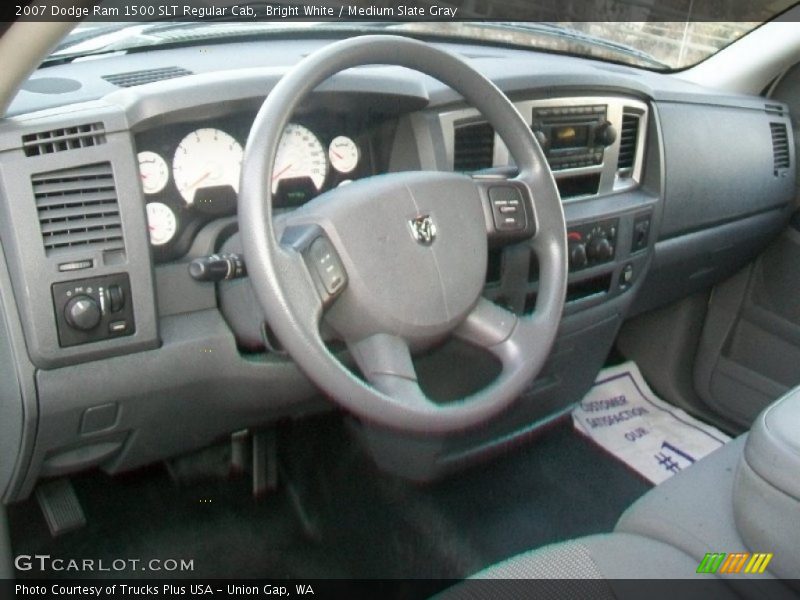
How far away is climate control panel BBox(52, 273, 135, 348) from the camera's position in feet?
3.69

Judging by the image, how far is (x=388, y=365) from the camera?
1.12 m

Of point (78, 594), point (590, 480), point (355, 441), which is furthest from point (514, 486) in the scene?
point (78, 594)

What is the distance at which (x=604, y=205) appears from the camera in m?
1.80

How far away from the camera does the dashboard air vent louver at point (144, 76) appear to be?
128 cm

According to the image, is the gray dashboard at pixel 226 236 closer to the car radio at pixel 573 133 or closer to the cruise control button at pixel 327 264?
the car radio at pixel 573 133

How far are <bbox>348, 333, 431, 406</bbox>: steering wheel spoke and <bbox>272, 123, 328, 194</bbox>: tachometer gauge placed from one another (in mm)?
344

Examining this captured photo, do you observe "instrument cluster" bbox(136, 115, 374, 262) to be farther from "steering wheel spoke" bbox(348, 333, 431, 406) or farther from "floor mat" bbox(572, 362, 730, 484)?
"floor mat" bbox(572, 362, 730, 484)

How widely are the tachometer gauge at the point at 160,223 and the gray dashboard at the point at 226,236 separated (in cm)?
4

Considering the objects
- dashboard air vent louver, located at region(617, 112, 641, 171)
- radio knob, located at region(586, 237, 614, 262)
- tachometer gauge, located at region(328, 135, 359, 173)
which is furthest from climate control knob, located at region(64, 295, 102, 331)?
dashboard air vent louver, located at region(617, 112, 641, 171)

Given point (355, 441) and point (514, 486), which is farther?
point (514, 486)

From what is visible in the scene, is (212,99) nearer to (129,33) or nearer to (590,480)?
(129,33)

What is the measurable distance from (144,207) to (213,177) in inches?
6.2

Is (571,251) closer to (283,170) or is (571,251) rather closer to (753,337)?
(283,170)

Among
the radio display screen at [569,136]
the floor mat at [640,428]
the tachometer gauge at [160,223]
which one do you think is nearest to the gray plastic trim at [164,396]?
the tachometer gauge at [160,223]
